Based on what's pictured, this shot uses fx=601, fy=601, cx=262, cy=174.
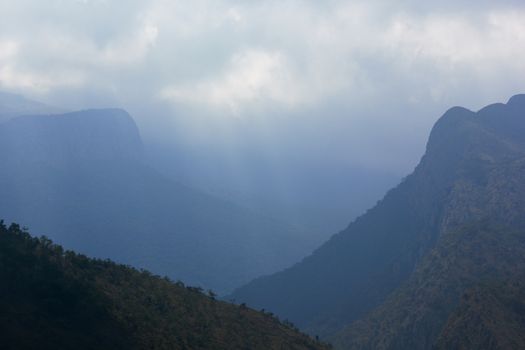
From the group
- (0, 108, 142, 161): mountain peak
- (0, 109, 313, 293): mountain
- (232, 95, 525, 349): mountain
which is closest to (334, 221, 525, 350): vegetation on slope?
(232, 95, 525, 349): mountain

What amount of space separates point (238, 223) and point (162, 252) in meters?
47.6

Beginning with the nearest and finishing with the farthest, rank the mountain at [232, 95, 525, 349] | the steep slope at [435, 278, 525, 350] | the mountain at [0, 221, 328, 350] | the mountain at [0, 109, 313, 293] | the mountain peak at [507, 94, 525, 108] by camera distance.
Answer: the mountain at [0, 221, 328, 350], the steep slope at [435, 278, 525, 350], the mountain at [232, 95, 525, 349], the mountain peak at [507, 94, 525, 108], the mountain at [0, 109, 313, 293]

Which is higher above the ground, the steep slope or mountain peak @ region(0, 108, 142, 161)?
mountain peak @ region(0, 108, 142, 161)

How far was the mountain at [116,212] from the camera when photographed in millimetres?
141562

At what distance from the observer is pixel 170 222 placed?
169 metres

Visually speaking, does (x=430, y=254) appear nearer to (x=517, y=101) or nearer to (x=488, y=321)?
(x=488, y=321)

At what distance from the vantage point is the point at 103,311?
32.9 metres

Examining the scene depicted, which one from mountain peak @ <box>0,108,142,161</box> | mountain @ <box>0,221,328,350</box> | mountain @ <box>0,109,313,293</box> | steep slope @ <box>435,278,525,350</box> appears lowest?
mountain @ <box>0,221,328,350</box>

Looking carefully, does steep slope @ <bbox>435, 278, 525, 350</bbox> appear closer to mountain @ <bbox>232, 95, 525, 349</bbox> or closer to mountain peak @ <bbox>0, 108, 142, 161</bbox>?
mountain @ <bbox>232, 95, 525, 349</bbox>

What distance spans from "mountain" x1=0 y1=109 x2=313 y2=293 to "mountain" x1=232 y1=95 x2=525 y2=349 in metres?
34.6

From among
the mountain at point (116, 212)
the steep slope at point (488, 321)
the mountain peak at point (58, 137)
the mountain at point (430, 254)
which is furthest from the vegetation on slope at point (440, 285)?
the mountain peak at point (58, 137)

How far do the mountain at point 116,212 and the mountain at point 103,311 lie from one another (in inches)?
3838

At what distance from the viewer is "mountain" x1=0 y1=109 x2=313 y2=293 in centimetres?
14156

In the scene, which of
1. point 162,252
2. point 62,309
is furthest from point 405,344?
point 162,252
